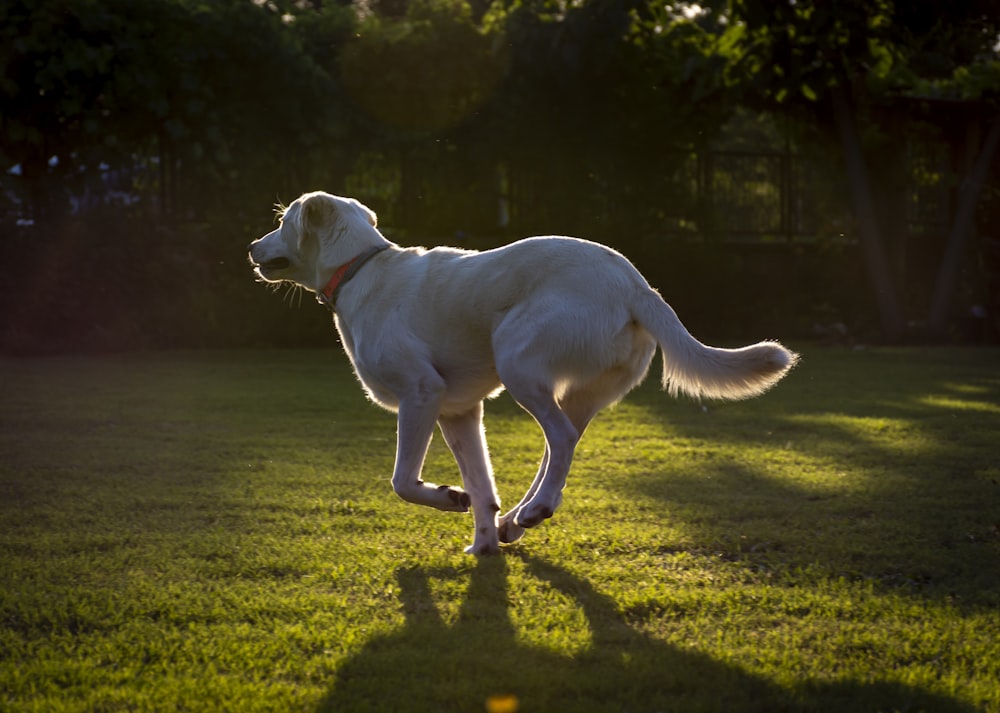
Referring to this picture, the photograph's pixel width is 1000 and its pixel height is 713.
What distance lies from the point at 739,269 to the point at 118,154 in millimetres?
8656

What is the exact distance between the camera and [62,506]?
17.8ft

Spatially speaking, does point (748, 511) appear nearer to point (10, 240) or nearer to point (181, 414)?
point (181, 414)

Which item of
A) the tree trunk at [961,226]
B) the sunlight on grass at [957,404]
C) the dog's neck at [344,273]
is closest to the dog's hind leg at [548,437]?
the dog's neck at [344,273]

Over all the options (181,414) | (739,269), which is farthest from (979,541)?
(739,269)

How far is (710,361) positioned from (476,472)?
1.12 m

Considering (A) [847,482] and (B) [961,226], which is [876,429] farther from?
(B) [961,226]

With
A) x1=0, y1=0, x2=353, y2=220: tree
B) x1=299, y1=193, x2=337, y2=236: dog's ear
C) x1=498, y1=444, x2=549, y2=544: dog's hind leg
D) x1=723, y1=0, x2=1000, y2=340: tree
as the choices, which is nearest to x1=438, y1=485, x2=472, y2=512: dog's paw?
x1=498, y1=444, x2=549, y2=544: dog's hind leg

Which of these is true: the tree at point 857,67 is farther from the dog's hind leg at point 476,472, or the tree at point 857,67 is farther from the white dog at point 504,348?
the dog's hind leg at point 476,472

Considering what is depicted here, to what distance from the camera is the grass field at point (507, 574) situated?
3.09 meters

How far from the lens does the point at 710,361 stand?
4.32 m

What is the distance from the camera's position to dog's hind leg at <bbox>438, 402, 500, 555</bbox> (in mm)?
4723

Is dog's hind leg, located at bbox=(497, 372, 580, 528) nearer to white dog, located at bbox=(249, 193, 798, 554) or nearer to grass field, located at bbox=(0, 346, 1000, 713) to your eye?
white dog, located at bbox=(249, 193, 798, 554)

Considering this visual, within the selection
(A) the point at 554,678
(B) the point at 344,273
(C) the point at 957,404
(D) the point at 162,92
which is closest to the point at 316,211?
→ (B) the point at 344,273

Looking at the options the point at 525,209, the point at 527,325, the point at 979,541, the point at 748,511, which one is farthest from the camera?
the point at 525,209
